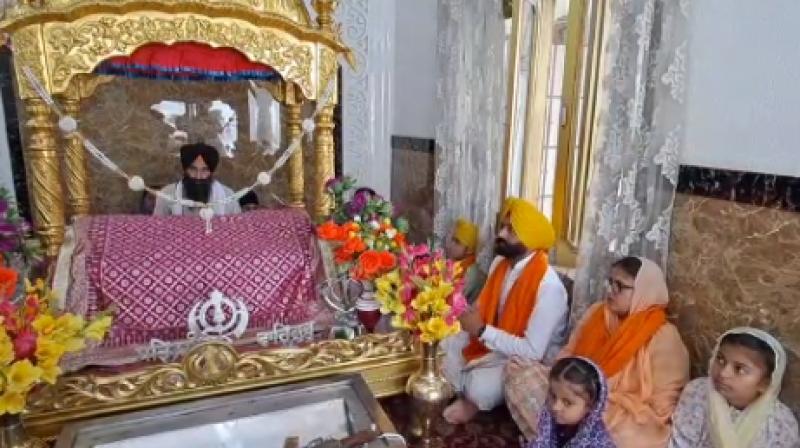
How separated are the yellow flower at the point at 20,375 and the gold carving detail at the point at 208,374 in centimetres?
34

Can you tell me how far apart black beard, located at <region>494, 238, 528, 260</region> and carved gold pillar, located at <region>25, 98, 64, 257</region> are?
6.16 feet

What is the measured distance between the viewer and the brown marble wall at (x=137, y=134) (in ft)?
9.60

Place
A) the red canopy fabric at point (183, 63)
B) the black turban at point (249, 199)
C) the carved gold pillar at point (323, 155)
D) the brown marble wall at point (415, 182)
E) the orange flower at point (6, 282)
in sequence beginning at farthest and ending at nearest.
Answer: the brown marble wall at point (415, 182), the black turban at point (249, 199), the carved gold pillar at point (323, 155), the red canopy fabric at point (183, 63), the orange flower at point (6, 282)

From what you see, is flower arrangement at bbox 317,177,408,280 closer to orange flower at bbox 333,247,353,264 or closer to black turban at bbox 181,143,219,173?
orange flower at bbox 333,247,353,264

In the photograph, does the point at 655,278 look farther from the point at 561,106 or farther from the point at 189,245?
the point at 189,245

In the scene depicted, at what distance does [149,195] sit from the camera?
2.78 m

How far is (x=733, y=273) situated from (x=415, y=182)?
7.57ft

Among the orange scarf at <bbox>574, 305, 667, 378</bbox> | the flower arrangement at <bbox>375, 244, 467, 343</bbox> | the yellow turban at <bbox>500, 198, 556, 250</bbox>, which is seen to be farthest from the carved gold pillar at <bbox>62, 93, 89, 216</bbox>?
the orange scarf at <bbox>574, 305, 667, 378</bbox>

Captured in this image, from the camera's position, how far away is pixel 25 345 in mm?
1177

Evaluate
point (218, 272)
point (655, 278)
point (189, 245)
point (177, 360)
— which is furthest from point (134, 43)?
point (655, 278)

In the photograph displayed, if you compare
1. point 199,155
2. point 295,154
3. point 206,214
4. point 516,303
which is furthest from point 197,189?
point 516,303

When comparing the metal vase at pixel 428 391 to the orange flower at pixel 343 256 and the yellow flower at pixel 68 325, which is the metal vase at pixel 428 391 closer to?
the orange flower at pixel 343 256

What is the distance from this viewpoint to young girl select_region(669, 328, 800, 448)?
136 centimetres

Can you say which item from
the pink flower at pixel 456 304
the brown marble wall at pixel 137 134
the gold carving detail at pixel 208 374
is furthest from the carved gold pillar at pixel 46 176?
the pink flower at pixel 456 304
